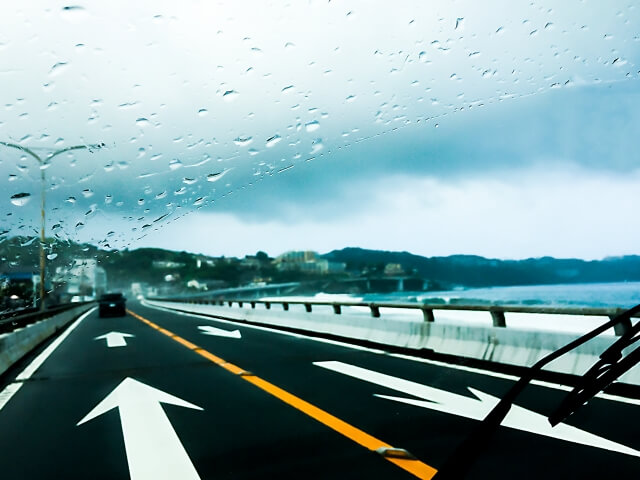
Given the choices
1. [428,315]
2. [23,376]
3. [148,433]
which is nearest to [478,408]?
[148,433]

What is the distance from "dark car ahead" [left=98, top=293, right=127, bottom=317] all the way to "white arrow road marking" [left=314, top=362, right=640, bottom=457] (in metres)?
35.5

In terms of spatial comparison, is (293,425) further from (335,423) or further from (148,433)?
(148,433)

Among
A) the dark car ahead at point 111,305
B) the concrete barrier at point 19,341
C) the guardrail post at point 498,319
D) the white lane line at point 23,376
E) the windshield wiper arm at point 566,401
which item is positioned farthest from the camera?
the dark car ahead at point 111,305

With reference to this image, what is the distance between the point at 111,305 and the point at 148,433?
38.2 meters

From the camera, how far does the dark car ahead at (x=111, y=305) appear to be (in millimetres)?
41906

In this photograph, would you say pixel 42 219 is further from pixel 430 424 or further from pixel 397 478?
pixel 430 424

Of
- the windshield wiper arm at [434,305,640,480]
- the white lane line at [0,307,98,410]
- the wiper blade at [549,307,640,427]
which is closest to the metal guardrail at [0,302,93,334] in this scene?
the white lane line at [0,307,98,410]

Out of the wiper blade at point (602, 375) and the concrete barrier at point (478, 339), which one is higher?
the wiper blade at point (602, 375)

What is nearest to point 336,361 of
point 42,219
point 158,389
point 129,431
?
point 158,389

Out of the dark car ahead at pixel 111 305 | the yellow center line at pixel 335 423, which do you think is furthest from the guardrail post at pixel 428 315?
the dark car ahead at pixel 111 305

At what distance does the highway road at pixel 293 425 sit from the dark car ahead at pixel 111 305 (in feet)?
107

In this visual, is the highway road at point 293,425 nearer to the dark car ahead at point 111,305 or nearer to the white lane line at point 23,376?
the white lane line at point 23,376

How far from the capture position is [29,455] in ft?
17.1

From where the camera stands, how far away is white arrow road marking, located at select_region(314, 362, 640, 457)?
5152 mm
